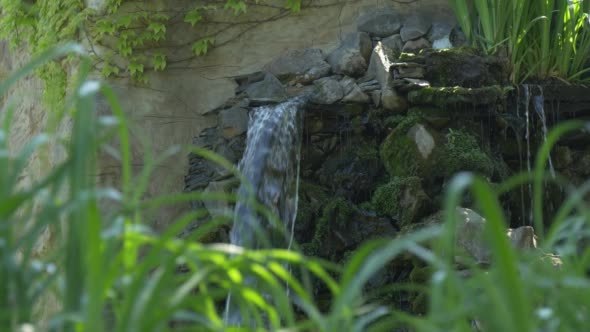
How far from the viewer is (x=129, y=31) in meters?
6.29

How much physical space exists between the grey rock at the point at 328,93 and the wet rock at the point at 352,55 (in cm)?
18

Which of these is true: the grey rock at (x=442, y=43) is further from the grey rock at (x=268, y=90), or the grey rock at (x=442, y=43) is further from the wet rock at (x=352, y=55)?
the grey rock at (x=268, y=90)

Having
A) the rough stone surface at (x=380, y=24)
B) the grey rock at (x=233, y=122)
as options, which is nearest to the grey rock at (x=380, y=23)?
the rough stone surface at (x=380, y=24)

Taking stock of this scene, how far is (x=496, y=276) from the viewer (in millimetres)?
1150

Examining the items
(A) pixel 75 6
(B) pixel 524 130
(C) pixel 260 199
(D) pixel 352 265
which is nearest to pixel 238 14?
(A) pixel 75 6

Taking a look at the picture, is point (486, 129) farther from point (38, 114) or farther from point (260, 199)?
point (38, 114)

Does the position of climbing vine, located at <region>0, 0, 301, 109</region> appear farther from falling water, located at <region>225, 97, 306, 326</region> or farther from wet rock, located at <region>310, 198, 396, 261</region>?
wet rock, located at <region>310, 198, 396, 261</region>

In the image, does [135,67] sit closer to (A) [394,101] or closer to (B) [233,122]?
(B) [233,122]

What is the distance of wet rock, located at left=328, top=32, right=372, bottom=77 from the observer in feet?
19.1

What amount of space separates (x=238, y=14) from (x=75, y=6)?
3.71 feet

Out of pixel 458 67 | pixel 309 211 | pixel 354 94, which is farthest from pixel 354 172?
pixel 458 67

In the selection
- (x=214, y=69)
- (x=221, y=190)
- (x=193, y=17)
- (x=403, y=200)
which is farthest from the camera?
(x=214, y=69)

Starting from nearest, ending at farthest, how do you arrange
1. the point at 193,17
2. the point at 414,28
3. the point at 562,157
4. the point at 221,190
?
the point at 562,157 < the point at 221,190 < the point at 414,28 < the point at 193,17

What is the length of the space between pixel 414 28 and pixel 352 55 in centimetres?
52
